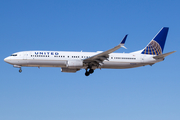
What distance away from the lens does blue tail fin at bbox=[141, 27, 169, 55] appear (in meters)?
57.8

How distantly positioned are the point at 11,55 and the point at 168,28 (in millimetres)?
29688

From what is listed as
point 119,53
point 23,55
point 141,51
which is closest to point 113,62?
point 119,53

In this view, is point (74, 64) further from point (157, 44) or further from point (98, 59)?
point (157, 44)

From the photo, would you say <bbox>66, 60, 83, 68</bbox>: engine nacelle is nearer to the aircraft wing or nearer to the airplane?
the airplane

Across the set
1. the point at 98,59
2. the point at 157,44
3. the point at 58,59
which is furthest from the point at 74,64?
the point at 157,44

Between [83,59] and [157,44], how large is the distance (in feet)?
51.7

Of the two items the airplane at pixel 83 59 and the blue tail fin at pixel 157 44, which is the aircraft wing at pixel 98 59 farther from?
the blue tail fin at pixel 157 44

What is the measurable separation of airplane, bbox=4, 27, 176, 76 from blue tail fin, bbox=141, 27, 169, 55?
492 mm

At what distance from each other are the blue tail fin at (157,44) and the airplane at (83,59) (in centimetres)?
49

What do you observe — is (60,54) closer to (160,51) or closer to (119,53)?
(119,53)

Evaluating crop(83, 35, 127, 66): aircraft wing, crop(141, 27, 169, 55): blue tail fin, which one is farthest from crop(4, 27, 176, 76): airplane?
crop(141, 27, 169, 55): blue tail fin

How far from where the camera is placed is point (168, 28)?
59.8 meters

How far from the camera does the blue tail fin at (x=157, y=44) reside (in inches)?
2274

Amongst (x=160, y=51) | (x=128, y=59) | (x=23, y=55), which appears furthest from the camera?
(x=160, y=51)
